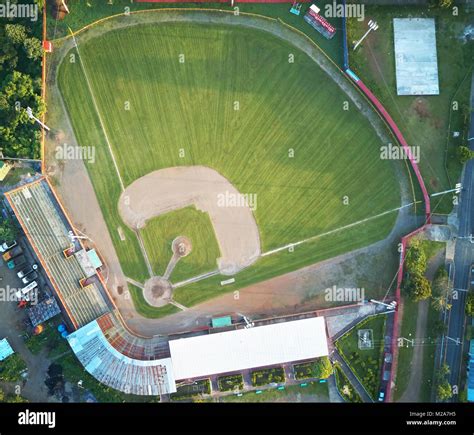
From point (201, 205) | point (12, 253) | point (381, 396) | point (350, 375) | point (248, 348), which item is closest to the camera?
point (248, 348)

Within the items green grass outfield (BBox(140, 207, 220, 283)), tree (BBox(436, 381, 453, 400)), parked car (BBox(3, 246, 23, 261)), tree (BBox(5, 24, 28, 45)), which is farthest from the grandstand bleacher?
tree (BBox(5, 24, 28, 45))

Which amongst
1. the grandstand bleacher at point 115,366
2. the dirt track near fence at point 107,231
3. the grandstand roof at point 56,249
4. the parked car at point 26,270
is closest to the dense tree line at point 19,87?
the dirt track near fence at point 107,231

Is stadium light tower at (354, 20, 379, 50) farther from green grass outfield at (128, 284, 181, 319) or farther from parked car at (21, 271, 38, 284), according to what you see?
parked car at (21, 271, 38, 284)

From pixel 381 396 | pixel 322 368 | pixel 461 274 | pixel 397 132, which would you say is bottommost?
pixel 381 396

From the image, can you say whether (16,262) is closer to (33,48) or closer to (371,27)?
(33,48)

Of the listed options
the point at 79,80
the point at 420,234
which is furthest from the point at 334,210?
the point at 79,80

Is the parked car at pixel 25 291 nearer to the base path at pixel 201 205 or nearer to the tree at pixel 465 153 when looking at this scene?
the base path at pixel 201 205

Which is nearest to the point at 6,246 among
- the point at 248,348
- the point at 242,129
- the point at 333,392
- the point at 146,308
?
the point at 146,308
